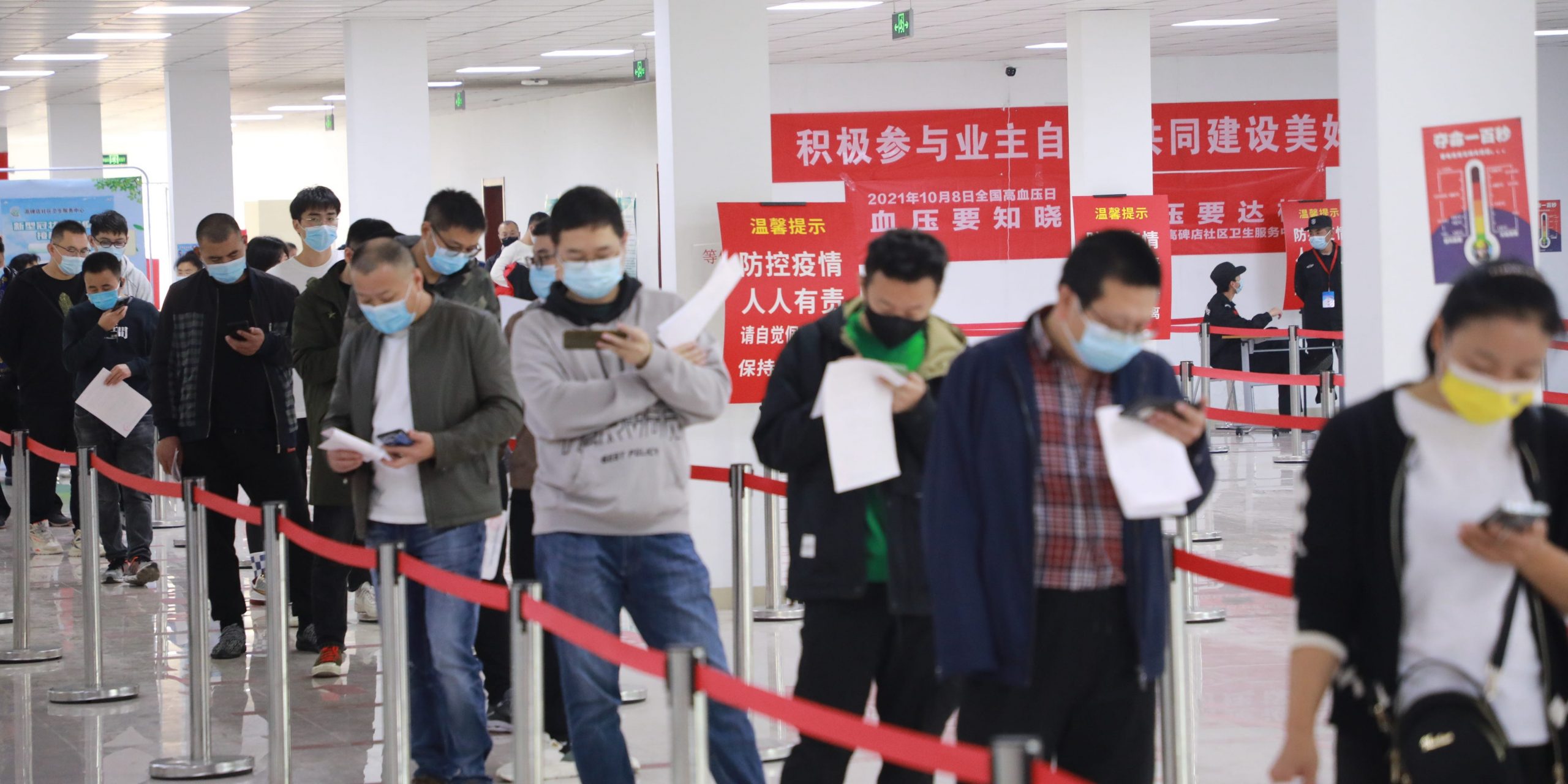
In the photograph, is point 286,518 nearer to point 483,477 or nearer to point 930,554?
point 483,477

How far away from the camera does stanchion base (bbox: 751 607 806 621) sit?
25.0 ft

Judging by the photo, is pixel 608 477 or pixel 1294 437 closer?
pixel 608 477

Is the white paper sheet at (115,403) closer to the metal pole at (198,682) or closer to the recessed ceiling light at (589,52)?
the metal pole at (198,682)

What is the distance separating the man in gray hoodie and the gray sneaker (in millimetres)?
3547

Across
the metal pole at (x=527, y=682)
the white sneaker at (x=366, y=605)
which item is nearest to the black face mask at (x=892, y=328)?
the metal pole at (x=527, y=682)

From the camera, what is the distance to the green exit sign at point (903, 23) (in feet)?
43.0

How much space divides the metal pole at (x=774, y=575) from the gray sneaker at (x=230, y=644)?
217cm

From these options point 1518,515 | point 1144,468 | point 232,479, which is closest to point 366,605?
point 232,479

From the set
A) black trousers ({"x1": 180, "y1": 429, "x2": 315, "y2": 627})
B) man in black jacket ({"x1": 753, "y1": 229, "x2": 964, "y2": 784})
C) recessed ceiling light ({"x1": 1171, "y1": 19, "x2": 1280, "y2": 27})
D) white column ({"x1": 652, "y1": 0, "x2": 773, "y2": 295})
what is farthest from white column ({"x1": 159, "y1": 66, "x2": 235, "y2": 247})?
man in black jacket ({"x1": 753, "y1": 229, "x2": 964, "y2": 784})

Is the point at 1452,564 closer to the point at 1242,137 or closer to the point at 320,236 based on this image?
the point at 320,236

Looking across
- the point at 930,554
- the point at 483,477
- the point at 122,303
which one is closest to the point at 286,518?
the point at 483,477

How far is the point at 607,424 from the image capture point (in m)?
3.85

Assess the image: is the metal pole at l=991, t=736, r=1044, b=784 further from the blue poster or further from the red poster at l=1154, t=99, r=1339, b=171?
the red poster at l=1154, t=99, r=1339, b=171

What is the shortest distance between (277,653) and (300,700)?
152cm
